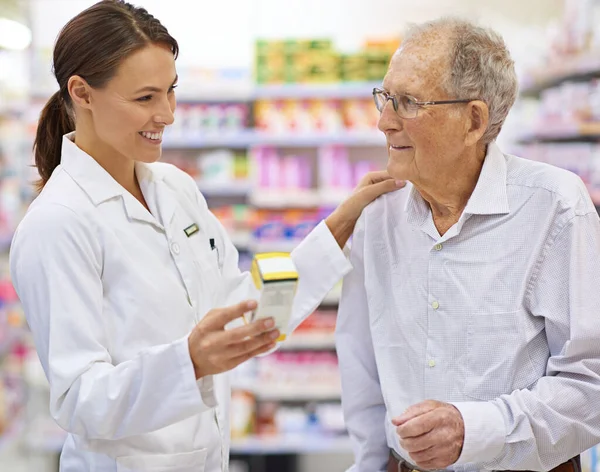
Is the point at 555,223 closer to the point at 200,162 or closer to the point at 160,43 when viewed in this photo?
the point at 160,43

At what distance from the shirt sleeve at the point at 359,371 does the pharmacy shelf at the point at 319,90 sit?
3371 mm

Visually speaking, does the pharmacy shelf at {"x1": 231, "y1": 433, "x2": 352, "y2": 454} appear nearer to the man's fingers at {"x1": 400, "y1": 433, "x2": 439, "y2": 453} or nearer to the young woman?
the young woman

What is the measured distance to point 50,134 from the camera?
2010 millimetres

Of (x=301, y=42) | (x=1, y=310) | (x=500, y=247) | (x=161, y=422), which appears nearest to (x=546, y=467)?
(x=500, y=247)

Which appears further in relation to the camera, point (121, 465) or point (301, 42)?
point (301, 42)

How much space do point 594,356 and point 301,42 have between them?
13.2 feet

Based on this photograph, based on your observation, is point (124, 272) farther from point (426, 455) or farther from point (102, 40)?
point (426, 455)

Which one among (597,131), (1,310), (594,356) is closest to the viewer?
Result: (594,356)

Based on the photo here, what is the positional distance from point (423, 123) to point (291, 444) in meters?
3.98

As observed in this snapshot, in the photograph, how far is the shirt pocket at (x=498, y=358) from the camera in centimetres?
173

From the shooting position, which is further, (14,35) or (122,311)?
(14,35)

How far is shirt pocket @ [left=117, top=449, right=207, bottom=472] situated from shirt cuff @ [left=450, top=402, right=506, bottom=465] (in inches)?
24.5

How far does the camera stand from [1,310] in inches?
161

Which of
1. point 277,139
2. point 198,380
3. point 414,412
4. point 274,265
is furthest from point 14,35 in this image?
point 414,412
